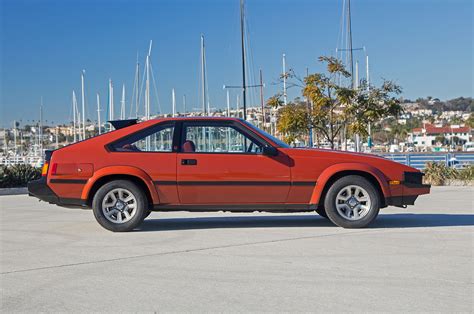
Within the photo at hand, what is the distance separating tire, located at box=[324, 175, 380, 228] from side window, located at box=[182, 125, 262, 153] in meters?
1.18

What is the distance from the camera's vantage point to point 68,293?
5750 millimetres

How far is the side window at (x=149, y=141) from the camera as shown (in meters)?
9.21

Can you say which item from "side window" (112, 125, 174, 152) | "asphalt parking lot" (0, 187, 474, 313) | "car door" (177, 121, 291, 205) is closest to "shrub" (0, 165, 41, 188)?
"asphalt parking lot" (0, 187, 474, 313)

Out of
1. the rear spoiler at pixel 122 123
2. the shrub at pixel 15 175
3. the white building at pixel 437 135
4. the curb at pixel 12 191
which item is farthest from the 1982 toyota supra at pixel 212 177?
the white building at pixel 437 135

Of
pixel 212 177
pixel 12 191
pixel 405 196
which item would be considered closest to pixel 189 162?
pixel 212 177

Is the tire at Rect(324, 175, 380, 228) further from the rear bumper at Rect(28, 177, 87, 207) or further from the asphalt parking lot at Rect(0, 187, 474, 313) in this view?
the rear bumper at Rect(28, 177, 87, 207)

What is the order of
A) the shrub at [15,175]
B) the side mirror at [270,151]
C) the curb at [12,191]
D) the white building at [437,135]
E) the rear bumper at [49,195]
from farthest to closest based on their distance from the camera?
the white building at [437,135]
the shrub at [15,175]
the curb at [12,191]
the rear bumper at [49,195]
the side mirror at [270,151]

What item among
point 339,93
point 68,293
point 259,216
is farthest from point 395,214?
point 339,93

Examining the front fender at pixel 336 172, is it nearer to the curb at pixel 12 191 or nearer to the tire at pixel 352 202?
the tire at pixel 352 202

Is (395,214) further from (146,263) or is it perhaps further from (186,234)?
(146,263)

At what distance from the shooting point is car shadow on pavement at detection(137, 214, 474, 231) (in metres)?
9.80

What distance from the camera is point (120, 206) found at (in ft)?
30.0

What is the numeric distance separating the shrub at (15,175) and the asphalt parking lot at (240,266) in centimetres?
923

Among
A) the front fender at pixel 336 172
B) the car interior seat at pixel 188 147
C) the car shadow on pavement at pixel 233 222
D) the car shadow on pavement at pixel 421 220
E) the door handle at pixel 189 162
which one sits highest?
the car interior seat at pixel 188 147
